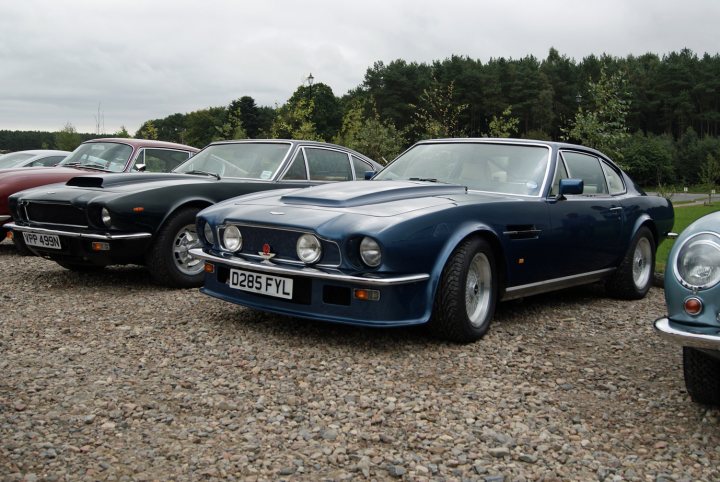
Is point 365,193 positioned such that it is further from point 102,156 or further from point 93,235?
point 102,156

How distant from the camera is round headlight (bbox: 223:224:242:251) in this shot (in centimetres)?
464

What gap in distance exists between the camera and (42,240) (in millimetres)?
6145

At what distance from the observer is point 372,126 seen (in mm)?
29766

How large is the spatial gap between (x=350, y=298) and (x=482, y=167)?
72.5 inches

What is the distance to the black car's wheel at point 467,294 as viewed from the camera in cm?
429

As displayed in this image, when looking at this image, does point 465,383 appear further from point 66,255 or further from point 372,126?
point 372,126

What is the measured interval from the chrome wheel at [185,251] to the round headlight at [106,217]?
0.56m

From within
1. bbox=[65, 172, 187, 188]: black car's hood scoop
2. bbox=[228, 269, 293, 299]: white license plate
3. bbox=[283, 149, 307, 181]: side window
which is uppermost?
bbox=[283, 149, 307, 181]: side window

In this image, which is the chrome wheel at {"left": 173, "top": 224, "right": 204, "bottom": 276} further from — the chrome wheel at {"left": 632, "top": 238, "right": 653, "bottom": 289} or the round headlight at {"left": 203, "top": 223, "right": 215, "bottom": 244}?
the chrome wheel at {"left": 632, "top": 238, "right": 653, "bottom": 289}

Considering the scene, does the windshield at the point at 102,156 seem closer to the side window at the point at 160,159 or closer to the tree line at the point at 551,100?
the side window at the point at 160,159

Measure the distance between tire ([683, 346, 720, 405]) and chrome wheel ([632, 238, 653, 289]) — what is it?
10.1 ft

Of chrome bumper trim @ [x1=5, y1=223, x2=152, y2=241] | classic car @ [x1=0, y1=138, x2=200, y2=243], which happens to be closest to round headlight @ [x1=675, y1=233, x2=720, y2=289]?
chrome bumper trim @ [x1=5, y1=223, x2=152, y2=241]

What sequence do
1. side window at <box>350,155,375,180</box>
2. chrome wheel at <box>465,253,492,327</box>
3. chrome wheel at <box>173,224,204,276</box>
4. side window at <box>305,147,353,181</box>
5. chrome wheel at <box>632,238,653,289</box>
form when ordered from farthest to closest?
side window at <box>350,155,375,180</box>, side window at <box>305,147,353,181</box>, chrome wheel at <box>632,238,653,289</box>, chrome wheel at <box>173,224,204,276</box>, chrome wheel at <box>465,253,492,327</box>

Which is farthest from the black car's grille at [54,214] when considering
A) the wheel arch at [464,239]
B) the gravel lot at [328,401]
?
the wheel arch at [464,239]
